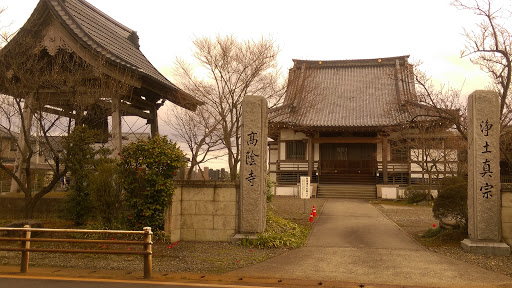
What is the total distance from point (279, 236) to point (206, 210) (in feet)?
6.58

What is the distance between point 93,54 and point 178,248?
659 cm

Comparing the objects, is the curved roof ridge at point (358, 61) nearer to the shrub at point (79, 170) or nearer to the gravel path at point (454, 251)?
the gravel path at point (454, 251)

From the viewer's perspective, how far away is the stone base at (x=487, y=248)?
959 centimetres

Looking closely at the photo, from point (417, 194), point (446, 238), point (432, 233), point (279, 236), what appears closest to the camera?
point (279, 236)

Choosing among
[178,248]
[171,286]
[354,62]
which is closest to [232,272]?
[171,286]

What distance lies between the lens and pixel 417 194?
2397 cm

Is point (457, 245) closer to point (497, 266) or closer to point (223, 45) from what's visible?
point (497, 266)

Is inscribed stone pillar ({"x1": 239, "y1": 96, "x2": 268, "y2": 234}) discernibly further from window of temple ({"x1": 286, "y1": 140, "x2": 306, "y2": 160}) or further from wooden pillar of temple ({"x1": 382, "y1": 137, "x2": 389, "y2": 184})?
window of temple ({"x1": 286, "y1": 140, "x2": 306, "y2": 160})

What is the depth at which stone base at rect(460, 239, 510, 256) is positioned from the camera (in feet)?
31.5

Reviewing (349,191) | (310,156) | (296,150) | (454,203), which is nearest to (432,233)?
(454,203)

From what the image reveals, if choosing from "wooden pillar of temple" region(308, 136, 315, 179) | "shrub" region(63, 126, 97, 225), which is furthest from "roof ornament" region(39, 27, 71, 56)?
"wooden pillar of temple" region(308, 136, 315, 179)

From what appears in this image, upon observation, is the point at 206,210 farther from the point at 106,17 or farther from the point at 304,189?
the point at 106,17

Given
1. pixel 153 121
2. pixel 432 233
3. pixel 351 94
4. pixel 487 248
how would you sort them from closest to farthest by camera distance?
pixel 487 248 < pixel 432 233 < pixel 153 121 < pixel 351 94

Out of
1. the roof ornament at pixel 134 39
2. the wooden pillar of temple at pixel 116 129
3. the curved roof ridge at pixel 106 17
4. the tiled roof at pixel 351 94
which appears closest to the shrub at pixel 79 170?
the wooden pillar of temple at pixel 116 129
